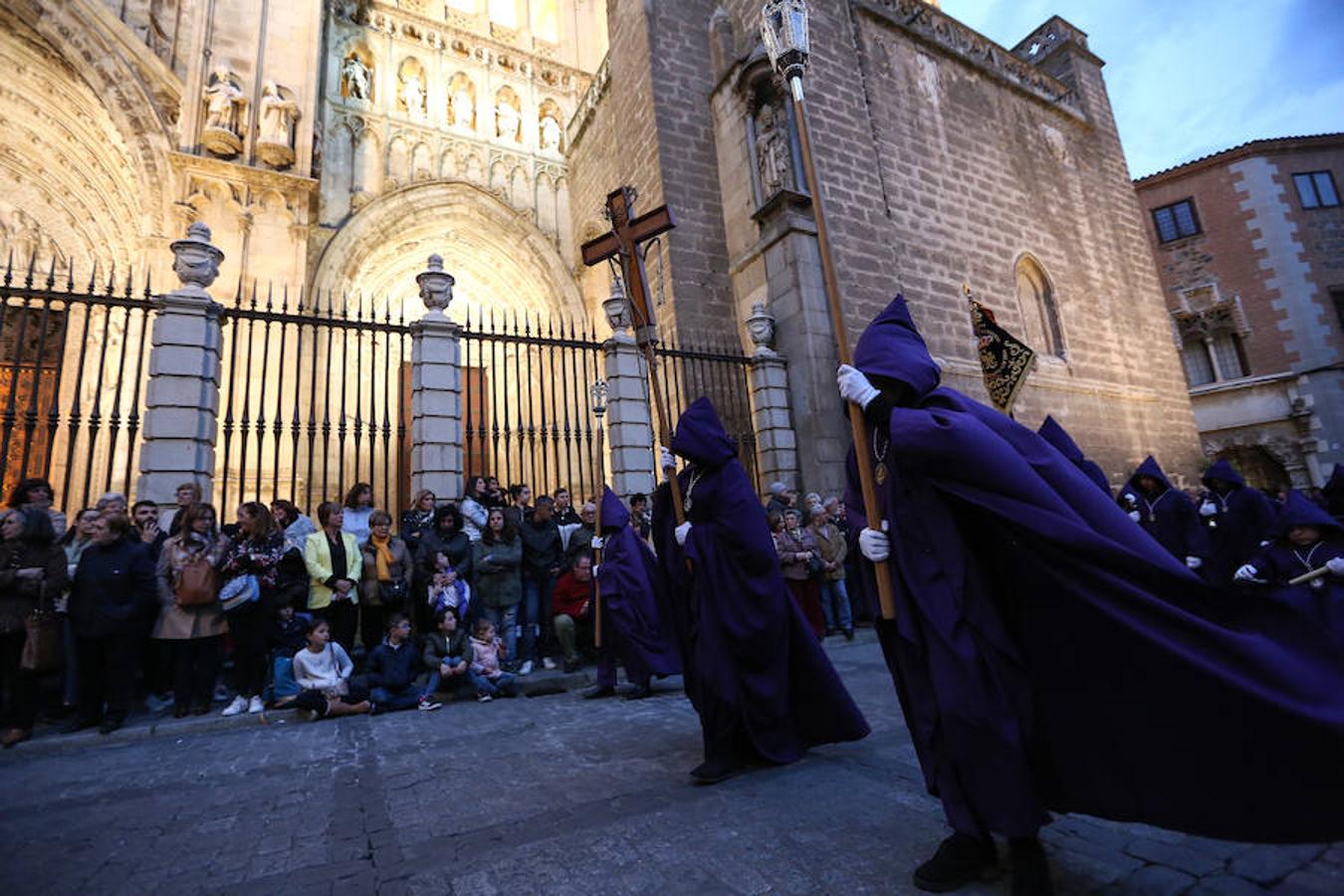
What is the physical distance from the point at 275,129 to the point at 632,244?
11875mm

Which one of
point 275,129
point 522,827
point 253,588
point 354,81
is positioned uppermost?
point 354,81

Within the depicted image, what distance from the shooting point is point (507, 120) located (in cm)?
1836

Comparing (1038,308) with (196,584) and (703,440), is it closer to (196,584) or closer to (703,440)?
(703,440)

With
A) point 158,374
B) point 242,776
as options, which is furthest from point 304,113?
point 242,776

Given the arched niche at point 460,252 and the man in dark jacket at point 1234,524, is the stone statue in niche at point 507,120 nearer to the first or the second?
the arched niche at point 460,252

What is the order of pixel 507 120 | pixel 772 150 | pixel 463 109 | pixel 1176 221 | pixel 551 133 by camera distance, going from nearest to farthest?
pixel 772 150
pixel 463 109
pixel 507 120
pixel 551 133
pixel 1176 221

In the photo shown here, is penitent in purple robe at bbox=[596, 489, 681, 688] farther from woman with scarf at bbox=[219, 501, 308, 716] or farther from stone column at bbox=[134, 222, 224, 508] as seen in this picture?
stone column at bbox=[134, 222, 224, 508]

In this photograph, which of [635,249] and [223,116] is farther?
[223,116]

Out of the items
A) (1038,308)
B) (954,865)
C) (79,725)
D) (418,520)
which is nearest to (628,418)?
A: (418,520)

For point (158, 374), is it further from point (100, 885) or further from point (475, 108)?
point (475, 108)

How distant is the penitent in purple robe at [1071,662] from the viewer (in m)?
1.71

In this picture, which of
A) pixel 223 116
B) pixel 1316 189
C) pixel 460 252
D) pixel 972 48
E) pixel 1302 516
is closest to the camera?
pixel 1302 516

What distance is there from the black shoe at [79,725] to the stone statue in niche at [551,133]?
17.2 meters

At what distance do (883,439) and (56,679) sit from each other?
6.44 meters
